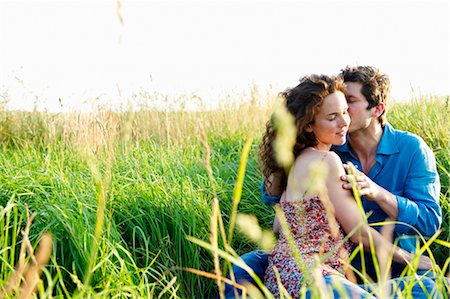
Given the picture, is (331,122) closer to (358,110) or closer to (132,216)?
(358,110)

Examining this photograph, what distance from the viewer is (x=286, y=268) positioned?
8.46 ft

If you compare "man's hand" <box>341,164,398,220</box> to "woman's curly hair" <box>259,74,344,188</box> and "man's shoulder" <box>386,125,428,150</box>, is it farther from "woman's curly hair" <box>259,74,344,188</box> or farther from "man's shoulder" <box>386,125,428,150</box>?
"man's shoulder" <box>386,125,428,150</box>

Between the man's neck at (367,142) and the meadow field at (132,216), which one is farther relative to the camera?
the man's neck at (367,142)

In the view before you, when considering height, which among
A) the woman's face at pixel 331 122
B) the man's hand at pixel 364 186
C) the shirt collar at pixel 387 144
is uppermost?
the woman's face at pixel 331 122

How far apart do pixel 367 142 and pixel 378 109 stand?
19 cm

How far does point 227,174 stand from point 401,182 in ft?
5.12

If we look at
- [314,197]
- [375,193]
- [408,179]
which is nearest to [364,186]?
[375,193]

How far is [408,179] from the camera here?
3059 mm

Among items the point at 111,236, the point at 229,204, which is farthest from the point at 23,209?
the point at 229,204

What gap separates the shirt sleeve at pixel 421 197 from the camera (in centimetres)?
287

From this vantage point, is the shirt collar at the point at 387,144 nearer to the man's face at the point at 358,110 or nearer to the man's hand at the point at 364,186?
the man's face at the point at 358,110

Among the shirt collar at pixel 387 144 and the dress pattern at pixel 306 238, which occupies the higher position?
the shirt collar at pixel 387 144

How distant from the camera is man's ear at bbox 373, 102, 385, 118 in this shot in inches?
122

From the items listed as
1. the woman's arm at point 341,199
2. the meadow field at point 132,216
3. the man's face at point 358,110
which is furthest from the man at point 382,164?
the woman's arm at point 341,199
